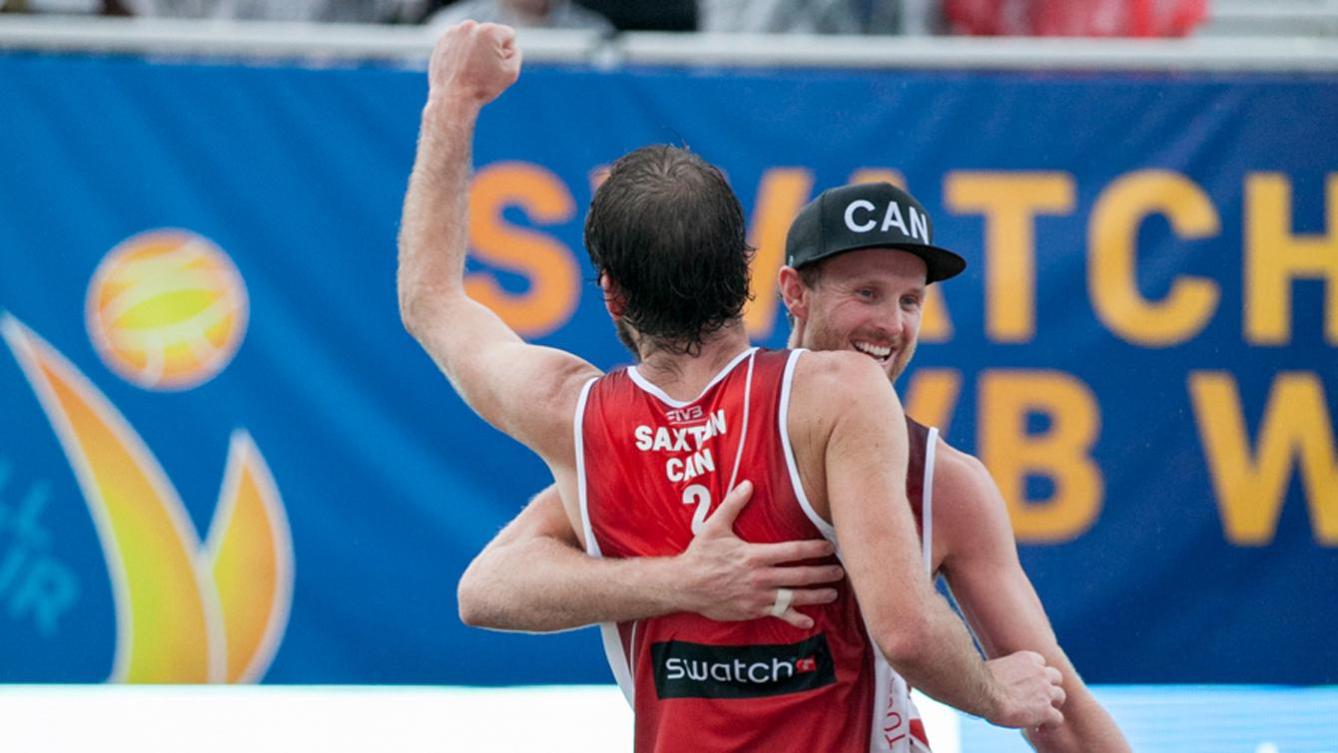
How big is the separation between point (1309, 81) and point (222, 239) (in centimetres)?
392

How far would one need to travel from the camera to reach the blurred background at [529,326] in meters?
5.84

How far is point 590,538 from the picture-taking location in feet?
8.63

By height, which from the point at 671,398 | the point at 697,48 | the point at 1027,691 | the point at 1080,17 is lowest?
the point at 1027,691

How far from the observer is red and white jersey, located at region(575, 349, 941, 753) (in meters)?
2.44

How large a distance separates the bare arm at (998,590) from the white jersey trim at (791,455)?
338 millimetres

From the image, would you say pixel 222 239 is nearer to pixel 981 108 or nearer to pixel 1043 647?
pixel 981 108

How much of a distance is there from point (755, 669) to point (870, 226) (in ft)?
2.74

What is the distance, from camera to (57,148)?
19.6 ft

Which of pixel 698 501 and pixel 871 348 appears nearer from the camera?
pixel 698 501

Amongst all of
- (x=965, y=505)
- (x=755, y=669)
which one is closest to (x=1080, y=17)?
(x=965, y=505)

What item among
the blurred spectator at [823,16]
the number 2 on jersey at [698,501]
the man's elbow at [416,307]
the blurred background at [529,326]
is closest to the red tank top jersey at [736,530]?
the number 2 on jersey at [698,501]

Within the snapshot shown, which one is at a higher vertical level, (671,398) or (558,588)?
(671,398)

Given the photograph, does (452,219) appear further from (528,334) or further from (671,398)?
(528,334)

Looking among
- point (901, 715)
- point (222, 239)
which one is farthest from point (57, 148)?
point (901, 715)
